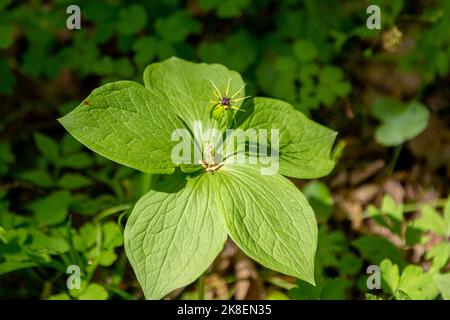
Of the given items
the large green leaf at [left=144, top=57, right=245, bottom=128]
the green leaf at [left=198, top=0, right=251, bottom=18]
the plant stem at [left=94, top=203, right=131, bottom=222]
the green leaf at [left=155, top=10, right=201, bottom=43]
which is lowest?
the plant stem at [left=94, top=203, right=131, bottom=222]

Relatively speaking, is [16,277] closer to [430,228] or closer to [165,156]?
[165,156]

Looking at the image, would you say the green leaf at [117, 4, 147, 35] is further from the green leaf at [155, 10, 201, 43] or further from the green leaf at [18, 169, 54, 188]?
the green leaf at [18, 169, 54, 188]

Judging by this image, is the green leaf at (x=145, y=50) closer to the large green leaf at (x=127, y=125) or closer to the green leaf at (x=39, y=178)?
the green leaf at (x=39, y=178)

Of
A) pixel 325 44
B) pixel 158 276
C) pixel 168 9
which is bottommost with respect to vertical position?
pixel 158 276

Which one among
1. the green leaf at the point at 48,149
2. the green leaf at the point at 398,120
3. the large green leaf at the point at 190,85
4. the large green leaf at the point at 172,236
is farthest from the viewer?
the green leaf at the point at 398,120

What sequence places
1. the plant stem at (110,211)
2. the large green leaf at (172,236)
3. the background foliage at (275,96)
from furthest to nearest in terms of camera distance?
the plant stem at (110,211)
the background foliage at (275,96)
the large green leaf at (172,236)

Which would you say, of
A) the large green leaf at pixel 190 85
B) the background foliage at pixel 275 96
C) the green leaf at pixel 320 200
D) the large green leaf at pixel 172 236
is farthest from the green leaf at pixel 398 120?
the large green leaf at pixel 172 236

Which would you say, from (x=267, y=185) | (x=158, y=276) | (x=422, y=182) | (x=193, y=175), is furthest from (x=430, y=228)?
(x=158, y=276)

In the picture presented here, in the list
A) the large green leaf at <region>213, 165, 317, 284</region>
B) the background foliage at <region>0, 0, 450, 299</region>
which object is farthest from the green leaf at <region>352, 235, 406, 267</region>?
the large green leaf at <region>213, 165, 317, 284</region>
